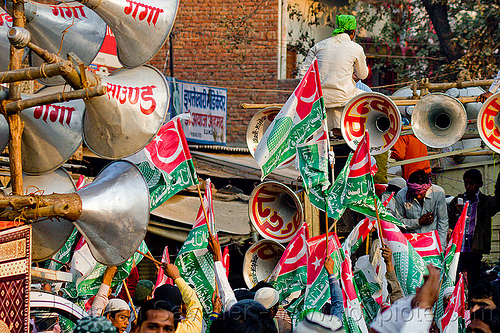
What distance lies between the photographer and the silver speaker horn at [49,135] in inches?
170

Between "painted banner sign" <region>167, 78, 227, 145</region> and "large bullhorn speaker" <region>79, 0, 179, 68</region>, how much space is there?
7763mm

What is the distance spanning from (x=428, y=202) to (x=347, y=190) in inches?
45.1

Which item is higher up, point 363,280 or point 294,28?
point 294,28

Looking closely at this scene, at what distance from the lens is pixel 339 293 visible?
435 centimetres

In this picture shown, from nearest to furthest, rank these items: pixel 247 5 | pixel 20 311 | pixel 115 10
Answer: pixel 20 311 < pixel 115 10 < pixel 247 5

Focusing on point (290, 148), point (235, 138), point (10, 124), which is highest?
point (10, 124)

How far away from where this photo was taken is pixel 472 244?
7117 millimetres

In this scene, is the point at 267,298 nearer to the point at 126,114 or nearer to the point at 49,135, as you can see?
the point at 126,114

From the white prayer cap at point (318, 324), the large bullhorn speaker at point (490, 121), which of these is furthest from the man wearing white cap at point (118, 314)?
the large bullhorn speaker at point (490, 121)

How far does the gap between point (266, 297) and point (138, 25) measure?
183 centimetres

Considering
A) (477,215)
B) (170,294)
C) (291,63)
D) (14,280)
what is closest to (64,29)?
(14,280)

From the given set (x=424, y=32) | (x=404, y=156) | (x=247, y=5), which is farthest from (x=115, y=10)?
(x=424, y=32)

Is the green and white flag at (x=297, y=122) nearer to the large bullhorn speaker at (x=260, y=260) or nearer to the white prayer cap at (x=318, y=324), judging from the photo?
the large bullhorn speaker at (x=260, y=260)

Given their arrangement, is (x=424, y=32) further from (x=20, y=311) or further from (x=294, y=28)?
(x=20, y=311)
